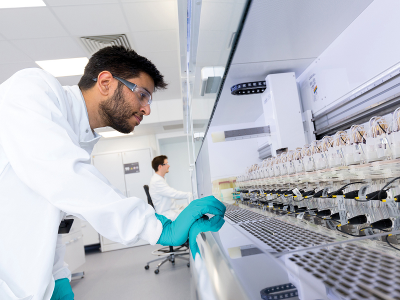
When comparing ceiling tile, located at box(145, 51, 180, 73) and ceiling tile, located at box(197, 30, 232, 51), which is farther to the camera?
ceiling tile, located at box(145, 51, 180, 73)

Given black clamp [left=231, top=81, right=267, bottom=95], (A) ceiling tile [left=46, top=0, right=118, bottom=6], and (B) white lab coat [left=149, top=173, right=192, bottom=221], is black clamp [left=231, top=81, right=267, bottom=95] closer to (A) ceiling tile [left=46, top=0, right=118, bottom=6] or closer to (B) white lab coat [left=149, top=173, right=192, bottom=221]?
(A) ceiling tile [left=46, top=0, right=118, bottom=6]

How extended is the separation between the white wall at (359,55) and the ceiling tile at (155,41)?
6.75ft

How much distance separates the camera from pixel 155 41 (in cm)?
373

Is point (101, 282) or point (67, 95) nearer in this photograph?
point (67, 95)

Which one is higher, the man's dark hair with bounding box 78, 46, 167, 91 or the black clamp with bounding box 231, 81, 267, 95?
the black clamp with bounding box 231, 81, 267, 95

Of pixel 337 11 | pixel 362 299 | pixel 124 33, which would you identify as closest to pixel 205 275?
pixel 362 299

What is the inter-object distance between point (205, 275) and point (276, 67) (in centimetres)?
200

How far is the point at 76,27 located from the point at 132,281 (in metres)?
3.34

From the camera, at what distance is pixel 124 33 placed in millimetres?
3453

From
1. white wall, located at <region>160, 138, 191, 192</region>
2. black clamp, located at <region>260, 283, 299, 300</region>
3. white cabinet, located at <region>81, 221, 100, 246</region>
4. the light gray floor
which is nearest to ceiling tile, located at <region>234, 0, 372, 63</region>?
black clamp, located at <region>260, 283, 299, 300</region>

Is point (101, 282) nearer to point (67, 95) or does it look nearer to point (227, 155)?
point (227, 155)

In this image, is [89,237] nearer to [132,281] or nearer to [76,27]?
[132,281]

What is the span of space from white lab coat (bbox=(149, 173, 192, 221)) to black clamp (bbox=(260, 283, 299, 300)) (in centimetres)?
406

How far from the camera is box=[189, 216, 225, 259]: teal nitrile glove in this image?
3.12ft
